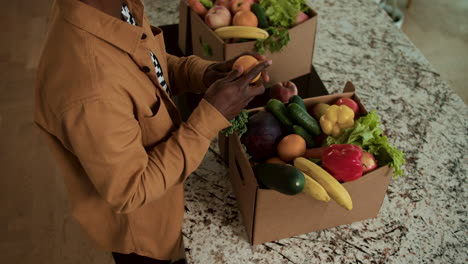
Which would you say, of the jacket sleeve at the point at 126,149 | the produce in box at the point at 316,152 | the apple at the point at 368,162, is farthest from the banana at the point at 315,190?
the jacket sleeve at the point at 126,149

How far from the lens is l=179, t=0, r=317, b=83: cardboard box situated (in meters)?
1.33

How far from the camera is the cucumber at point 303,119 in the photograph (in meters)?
1.04

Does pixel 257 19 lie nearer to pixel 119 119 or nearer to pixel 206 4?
pixel 206 4

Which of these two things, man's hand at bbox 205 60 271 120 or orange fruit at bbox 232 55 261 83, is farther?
orange fruit at bbox 232 55 261 83

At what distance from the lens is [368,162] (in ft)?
3.07

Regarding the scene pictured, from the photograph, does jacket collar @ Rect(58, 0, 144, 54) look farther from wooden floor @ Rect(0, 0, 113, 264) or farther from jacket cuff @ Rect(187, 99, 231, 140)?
wooden floor @ Rect(0, 0, 113, 264)

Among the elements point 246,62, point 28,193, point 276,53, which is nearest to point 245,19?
point 276,53

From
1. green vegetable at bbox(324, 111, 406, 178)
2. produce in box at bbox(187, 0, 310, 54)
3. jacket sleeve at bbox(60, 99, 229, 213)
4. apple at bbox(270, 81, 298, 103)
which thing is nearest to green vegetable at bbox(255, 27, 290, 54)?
produce in box at bbox(187, 0, 310, 54)

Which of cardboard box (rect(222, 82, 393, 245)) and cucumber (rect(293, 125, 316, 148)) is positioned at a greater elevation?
cucumber (rect(293, 125, 316, 148))

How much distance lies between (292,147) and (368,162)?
0.18m

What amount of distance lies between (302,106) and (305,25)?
0.42 m

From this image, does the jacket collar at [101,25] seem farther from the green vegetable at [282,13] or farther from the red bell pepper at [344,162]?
the green vegetable at [282,13]

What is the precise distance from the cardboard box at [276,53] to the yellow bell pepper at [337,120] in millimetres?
411

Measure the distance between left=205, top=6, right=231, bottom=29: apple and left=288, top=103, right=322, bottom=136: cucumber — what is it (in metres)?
0.50
